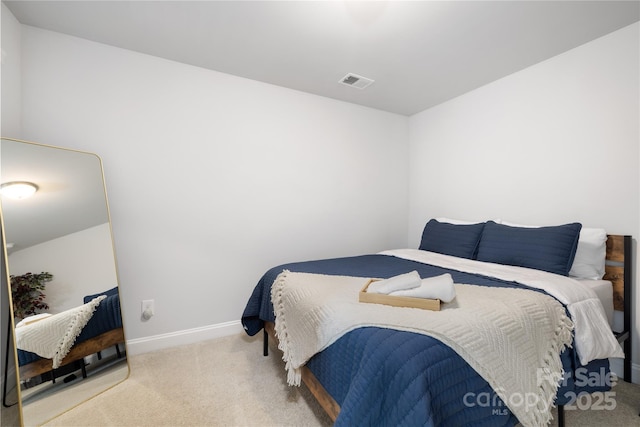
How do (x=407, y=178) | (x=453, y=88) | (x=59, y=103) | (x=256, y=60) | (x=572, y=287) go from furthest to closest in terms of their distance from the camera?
(x=407, y=178) < (x=453, y=88) < (x=256, y=60) < (x=59, y=103) < (x=572, y=287)

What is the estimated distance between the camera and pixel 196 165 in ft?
8.30

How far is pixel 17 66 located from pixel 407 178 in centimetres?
371

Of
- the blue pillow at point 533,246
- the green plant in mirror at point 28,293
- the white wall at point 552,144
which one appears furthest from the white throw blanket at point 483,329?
the green plant in mirror at point 28,293

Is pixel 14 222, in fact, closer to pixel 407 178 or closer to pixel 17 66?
pixel 17 66

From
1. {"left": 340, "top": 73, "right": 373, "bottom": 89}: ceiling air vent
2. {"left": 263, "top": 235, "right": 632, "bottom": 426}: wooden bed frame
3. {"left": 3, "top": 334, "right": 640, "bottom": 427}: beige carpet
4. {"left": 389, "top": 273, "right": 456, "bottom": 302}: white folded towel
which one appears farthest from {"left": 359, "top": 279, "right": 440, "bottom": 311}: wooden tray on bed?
{"left": 340, "top": 73, "right": 373, "bottom": 89}: ceiling air vent

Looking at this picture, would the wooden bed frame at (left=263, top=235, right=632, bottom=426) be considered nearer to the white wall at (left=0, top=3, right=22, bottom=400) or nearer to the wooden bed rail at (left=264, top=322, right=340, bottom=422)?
the wooden bed rail at (left=264, top=322, right=340, bottom=422)

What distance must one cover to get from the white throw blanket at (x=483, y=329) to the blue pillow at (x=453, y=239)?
936 mm

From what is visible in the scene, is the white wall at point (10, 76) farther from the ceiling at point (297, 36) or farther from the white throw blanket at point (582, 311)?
the white throw blanket at point (582, 311)

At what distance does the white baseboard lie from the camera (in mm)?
2312

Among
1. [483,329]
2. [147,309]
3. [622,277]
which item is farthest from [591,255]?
[147,309]

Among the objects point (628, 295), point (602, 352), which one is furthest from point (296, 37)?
point (628, 295)

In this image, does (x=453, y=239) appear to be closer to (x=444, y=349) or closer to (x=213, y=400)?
(x=444, y=349)

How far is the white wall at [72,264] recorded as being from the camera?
1.66m

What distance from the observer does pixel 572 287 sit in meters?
1.66
